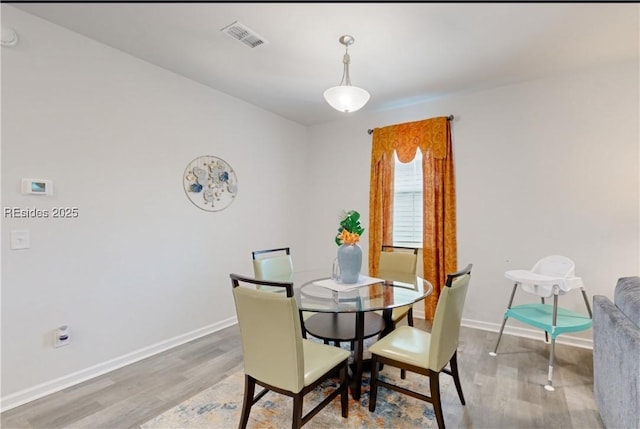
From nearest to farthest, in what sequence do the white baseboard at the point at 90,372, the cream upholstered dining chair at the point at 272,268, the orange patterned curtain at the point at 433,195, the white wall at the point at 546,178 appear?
the white baseboard at the point at 90,372, the cream upholstered dining chair at the point at 272,268, the white wall at the point at 546,178, the orange patterned curtain at the point at 433,195

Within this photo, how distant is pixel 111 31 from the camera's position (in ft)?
7.80

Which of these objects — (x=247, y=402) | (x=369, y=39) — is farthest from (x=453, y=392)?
(x=369, y=39)

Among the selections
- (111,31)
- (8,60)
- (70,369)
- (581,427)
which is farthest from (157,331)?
(581,427)

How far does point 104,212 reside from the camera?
257cm

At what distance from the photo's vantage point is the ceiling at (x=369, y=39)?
2.11m

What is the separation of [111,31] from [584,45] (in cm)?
377

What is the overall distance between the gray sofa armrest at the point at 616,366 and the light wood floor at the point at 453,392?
9.9 inches

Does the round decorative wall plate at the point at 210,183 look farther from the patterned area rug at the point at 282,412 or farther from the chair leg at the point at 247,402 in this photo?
the chair leg at the point at 247,402

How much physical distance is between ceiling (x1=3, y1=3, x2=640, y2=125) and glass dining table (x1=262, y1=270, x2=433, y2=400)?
77.0 inches

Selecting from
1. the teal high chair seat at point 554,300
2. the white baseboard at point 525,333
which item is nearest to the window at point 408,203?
the white baseboard at point 525,333

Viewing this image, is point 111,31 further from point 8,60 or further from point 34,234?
point 34,234

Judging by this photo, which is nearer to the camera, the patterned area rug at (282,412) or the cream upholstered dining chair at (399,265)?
the patterned area rug at (282,412)

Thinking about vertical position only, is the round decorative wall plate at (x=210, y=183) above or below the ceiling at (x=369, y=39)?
below

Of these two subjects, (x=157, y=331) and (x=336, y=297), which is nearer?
(x=336, y=297)
